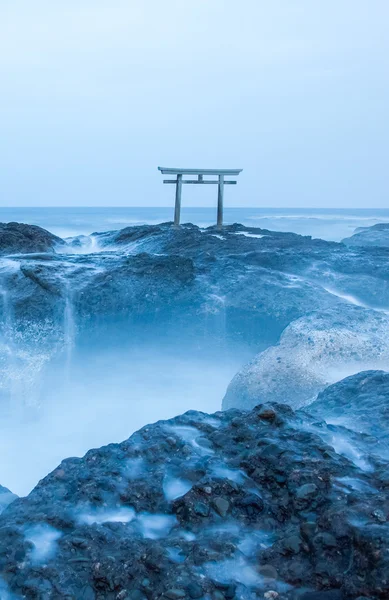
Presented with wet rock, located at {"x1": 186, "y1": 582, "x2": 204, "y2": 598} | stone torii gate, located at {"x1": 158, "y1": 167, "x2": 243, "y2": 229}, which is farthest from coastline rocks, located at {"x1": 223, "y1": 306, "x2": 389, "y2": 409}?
stone torii gate, located at {"x1": 158, "y1": 167, "x2": 243, "y2": 229}

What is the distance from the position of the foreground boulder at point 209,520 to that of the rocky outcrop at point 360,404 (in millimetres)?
274

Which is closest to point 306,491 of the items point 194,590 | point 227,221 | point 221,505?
point 221,505

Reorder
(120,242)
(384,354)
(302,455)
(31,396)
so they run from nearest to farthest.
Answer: (302,455) < (384,354) < (31,396) < (120,242)

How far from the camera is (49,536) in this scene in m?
1.96

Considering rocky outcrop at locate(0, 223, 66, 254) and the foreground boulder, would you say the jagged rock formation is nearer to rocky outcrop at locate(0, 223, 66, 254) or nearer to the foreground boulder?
rocky outcrop at locate(0, 223, 66, 254)

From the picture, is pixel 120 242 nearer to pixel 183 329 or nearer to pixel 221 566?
pixel 183 329

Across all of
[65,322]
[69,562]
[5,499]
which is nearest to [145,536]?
[69,562]

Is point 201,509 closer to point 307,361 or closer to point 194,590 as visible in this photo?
point 194,590

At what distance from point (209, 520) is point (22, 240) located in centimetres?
814

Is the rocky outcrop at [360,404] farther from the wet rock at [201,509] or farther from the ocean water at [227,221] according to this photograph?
the ocean water at [227,221]

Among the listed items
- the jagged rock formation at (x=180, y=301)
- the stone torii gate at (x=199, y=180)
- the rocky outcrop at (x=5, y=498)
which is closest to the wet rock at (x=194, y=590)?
the rocky outcrop at (x=5, y=498)

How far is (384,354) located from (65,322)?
150 inches

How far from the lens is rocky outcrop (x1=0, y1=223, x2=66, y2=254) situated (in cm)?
896

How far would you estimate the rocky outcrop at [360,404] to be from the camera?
293 cm
